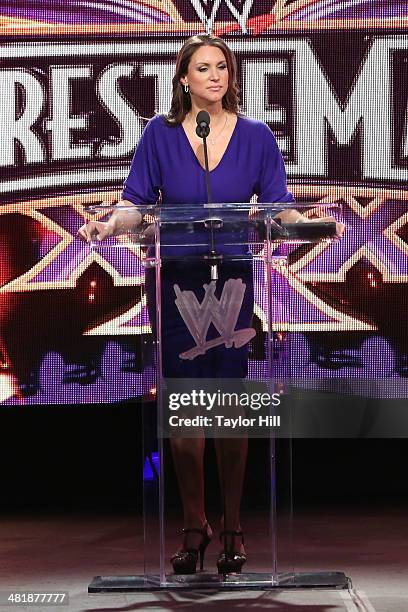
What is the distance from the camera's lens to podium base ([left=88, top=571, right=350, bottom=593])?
10.1ft

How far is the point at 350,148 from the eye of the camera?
4.91 metres

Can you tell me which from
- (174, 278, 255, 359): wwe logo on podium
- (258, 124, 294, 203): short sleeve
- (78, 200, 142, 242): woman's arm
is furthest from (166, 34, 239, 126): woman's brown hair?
(174, 278, 255, 359): wwe logo on podium

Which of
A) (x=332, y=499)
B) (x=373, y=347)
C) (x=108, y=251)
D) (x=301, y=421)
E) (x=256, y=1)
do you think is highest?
(x=256, y=1)

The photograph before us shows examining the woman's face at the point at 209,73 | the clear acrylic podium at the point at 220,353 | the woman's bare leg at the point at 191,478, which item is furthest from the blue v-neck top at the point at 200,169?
the woman's bare leg at the point at 191,478

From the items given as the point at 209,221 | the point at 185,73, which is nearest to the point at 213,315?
the point at 209,221

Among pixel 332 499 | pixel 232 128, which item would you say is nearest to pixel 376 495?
pixel 332 499

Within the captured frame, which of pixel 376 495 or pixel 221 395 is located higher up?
pixel 221 395

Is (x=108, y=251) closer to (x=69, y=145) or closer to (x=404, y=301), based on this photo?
(x=69, y=145)

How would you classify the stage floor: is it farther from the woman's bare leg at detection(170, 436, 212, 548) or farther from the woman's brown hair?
the woman's brown hair

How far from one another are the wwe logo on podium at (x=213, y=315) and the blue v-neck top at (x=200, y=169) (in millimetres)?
339

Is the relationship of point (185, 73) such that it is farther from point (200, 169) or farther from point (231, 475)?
point (231, 475)

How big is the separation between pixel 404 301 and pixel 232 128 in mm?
1714

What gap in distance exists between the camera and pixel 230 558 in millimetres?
3141

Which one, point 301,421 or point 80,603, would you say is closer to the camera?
point 80,603
